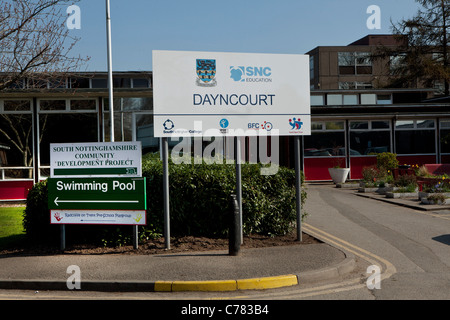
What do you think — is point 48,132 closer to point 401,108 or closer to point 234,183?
point 234,183

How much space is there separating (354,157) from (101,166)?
680 inches

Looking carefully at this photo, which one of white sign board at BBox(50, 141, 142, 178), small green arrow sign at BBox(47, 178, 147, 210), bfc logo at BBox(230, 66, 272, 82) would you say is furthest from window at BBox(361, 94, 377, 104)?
small green arrow sign at BBox(47, 178, 147, 210)

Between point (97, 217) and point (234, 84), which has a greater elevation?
point (234, 84)

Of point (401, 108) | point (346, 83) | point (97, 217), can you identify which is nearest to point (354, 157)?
point (401, 108)

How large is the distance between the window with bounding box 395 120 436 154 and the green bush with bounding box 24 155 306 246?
16.6 m

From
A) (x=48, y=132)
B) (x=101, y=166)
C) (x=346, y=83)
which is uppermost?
(x=346, y=83)

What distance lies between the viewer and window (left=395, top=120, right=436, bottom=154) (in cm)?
2414

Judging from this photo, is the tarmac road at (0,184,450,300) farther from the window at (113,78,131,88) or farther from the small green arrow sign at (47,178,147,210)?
the window at (113,78,131,88)

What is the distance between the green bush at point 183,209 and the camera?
30.0 feet

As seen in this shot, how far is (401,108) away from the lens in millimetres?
23250

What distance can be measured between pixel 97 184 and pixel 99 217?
0.61 meters

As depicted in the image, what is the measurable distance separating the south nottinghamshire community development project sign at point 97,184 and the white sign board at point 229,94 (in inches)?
35.0
